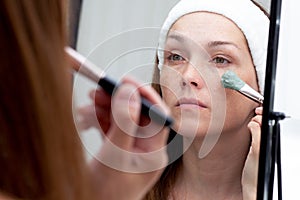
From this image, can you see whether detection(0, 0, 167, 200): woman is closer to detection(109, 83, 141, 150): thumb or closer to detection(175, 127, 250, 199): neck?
detection(109, 83, 141, 150): thumb

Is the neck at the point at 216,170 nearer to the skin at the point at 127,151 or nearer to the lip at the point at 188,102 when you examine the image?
the lip at the point at 188,102

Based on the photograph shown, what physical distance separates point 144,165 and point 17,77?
0.08m

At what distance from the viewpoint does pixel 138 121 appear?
0.81 feet

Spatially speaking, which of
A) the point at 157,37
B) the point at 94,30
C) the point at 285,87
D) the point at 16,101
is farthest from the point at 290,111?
the point at 16,101

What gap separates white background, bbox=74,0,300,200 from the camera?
1.70 ft

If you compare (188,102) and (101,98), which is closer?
(101,98)

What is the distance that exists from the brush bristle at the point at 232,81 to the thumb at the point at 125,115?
0.34 metres

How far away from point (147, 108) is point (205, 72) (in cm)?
35

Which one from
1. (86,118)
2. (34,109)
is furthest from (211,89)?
(34,109)

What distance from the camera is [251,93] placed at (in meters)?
0.56

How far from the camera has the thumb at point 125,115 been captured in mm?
239

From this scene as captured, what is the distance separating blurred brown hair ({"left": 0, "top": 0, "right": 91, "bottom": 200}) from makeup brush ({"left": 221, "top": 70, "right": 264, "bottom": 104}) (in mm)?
377

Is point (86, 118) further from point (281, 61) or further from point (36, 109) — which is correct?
point (281, 61)

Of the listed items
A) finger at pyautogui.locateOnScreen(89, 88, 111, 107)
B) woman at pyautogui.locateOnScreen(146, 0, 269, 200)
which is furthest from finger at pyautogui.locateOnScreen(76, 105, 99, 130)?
woman at pyautogui.locateOnScreen(146, 0, 269, 200)
